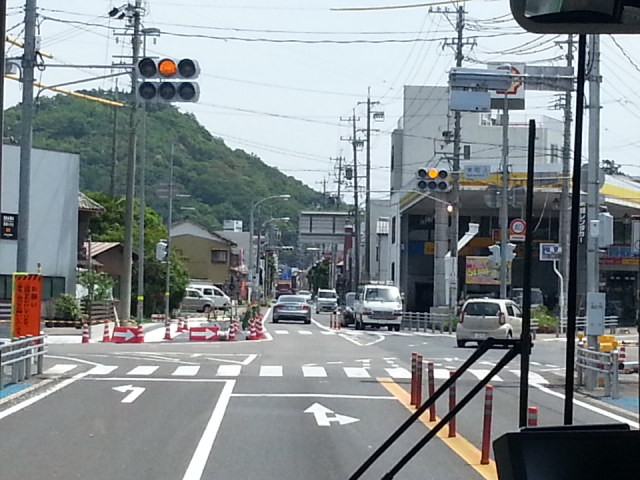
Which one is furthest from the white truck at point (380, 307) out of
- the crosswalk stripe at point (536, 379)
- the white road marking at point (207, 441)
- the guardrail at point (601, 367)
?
the white road marking at point (207, 441)

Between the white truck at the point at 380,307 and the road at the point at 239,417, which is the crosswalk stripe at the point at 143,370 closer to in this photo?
the road at the point at 239,417

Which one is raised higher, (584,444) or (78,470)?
(584,444)

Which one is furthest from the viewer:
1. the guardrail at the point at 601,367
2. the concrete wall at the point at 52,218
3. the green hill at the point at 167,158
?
the green hill at the point at 167,158

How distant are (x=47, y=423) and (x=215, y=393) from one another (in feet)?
15.6

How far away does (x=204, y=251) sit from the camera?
110m

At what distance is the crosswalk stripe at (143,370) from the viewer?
23.6 m

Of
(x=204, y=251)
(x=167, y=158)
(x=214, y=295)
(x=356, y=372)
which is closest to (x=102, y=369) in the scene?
(x=356, y=372)

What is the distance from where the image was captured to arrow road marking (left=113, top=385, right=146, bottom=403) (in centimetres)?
1827

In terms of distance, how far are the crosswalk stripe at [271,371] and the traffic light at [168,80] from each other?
728cm

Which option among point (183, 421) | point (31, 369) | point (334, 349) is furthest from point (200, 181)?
point (183, 421)

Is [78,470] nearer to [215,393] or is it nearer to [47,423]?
[47,423]

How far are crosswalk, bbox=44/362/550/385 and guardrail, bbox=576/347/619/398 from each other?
70.3 inches

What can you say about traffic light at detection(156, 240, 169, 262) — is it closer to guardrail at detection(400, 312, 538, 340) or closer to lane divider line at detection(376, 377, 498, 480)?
guardrail at detection(400, 312, 538, 340)

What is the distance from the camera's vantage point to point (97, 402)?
17844 millimetres
